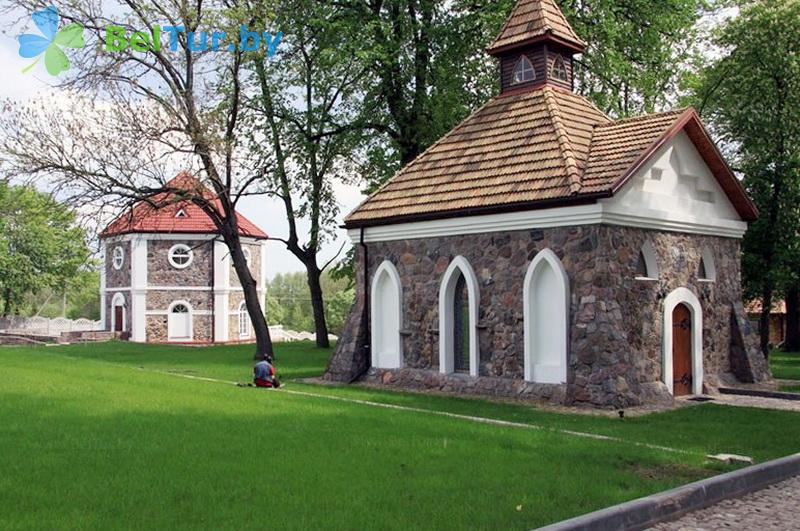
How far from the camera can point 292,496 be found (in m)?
8.00

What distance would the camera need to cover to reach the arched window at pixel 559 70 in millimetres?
20219

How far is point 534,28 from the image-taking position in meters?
20.0

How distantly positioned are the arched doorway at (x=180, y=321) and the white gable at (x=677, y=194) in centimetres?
3332

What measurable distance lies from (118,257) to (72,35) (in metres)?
23.4

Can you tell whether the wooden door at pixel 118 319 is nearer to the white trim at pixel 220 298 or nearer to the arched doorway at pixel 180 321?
the arched doorway at pixel 180 321

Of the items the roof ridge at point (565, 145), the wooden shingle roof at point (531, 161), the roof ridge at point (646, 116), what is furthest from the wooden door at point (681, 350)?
the roof ridge at point (646, 116)

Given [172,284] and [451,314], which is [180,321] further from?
[451,314]

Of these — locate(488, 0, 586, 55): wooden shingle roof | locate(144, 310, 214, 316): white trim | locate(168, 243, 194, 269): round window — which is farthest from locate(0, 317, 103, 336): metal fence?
locate(488, 0, 586, 55): wooden shingle roof

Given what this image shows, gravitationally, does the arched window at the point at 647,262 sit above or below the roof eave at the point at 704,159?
below

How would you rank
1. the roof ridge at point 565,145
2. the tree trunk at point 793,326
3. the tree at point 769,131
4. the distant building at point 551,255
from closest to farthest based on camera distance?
the distant building at point 551,255, the roof ridge at point 565,145, the tree at point 769,131, the tree trunk at point 793,326

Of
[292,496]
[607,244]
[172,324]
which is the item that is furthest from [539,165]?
[172,324]

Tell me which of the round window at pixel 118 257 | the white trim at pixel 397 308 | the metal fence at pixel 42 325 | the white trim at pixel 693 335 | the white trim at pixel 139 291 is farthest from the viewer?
the metal fence at pixel 42 325

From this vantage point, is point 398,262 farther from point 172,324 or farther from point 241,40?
point 172,324

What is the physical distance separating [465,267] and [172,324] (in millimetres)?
31689
